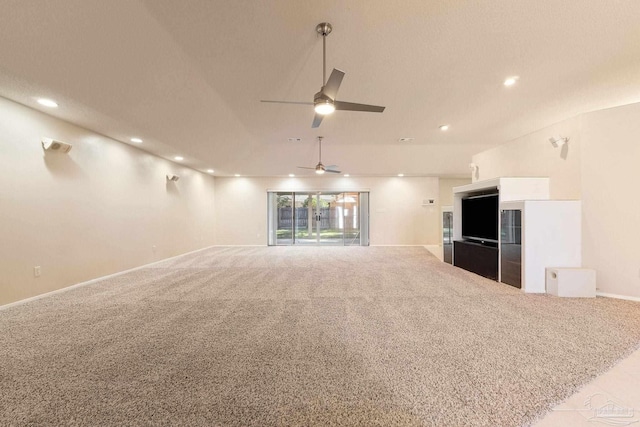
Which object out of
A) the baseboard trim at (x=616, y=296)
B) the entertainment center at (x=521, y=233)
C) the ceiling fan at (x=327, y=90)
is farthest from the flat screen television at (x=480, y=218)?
the ceiling fan at (x=327, y=90)

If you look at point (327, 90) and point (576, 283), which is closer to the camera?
point (327, 90)

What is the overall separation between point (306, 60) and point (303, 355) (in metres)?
2.74

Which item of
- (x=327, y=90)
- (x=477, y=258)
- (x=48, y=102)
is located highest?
(x=48, y=102)

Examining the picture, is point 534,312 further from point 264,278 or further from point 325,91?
point 264,278

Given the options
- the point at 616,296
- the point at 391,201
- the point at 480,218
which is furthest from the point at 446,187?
the point at 616,296

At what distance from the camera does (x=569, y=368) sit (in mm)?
1945

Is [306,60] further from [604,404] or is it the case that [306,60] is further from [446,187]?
[446,187]

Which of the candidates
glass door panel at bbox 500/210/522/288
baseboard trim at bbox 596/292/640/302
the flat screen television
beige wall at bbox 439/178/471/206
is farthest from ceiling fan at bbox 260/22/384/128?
beige wall at bbox 439/178/471/206

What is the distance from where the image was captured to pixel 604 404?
161 cm

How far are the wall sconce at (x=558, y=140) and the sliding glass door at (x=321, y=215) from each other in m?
5.92

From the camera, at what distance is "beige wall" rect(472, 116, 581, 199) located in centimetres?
397

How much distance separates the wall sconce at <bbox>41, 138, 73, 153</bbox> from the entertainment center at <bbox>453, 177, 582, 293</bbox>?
675 cm

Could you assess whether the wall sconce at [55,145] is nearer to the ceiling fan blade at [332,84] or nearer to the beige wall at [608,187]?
the ceiling fan blade at [332,84]

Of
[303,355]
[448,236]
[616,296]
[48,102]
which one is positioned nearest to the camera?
[303,355]
